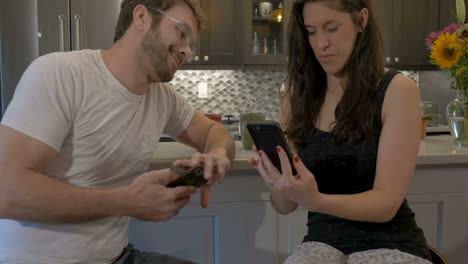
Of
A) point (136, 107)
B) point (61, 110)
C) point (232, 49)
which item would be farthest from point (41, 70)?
point (232, 49)

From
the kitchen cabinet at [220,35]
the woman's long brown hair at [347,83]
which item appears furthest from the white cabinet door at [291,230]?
the kitchen cabinet at [220,35]

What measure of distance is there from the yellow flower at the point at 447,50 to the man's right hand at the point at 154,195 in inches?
40.1

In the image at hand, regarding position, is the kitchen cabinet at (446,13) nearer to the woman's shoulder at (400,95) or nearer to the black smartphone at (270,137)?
the woman's shoulder at (400,95)

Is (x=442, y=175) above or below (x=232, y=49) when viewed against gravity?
below

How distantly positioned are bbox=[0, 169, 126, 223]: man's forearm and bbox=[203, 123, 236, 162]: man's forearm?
364 mm

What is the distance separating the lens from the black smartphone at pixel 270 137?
3.45ft

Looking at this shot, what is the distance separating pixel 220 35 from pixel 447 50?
2.40 metres

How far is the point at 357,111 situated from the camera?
1251 millimetres

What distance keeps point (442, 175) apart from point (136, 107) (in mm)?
1009

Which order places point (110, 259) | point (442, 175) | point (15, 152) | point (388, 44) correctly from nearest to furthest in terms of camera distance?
point (15, 152), point (110, 259), point (442, 175), point (388, 44)

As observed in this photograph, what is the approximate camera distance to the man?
106 centimetres

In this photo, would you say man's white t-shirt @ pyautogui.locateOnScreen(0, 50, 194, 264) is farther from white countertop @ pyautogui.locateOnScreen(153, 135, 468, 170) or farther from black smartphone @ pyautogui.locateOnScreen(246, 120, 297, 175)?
black smartphone @ pyautogui.locateOnScreen(246, 120, 297, 175)

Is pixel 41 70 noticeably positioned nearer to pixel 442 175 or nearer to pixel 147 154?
pixel 147 154

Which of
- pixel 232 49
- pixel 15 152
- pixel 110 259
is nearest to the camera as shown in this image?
pixel 15 152
